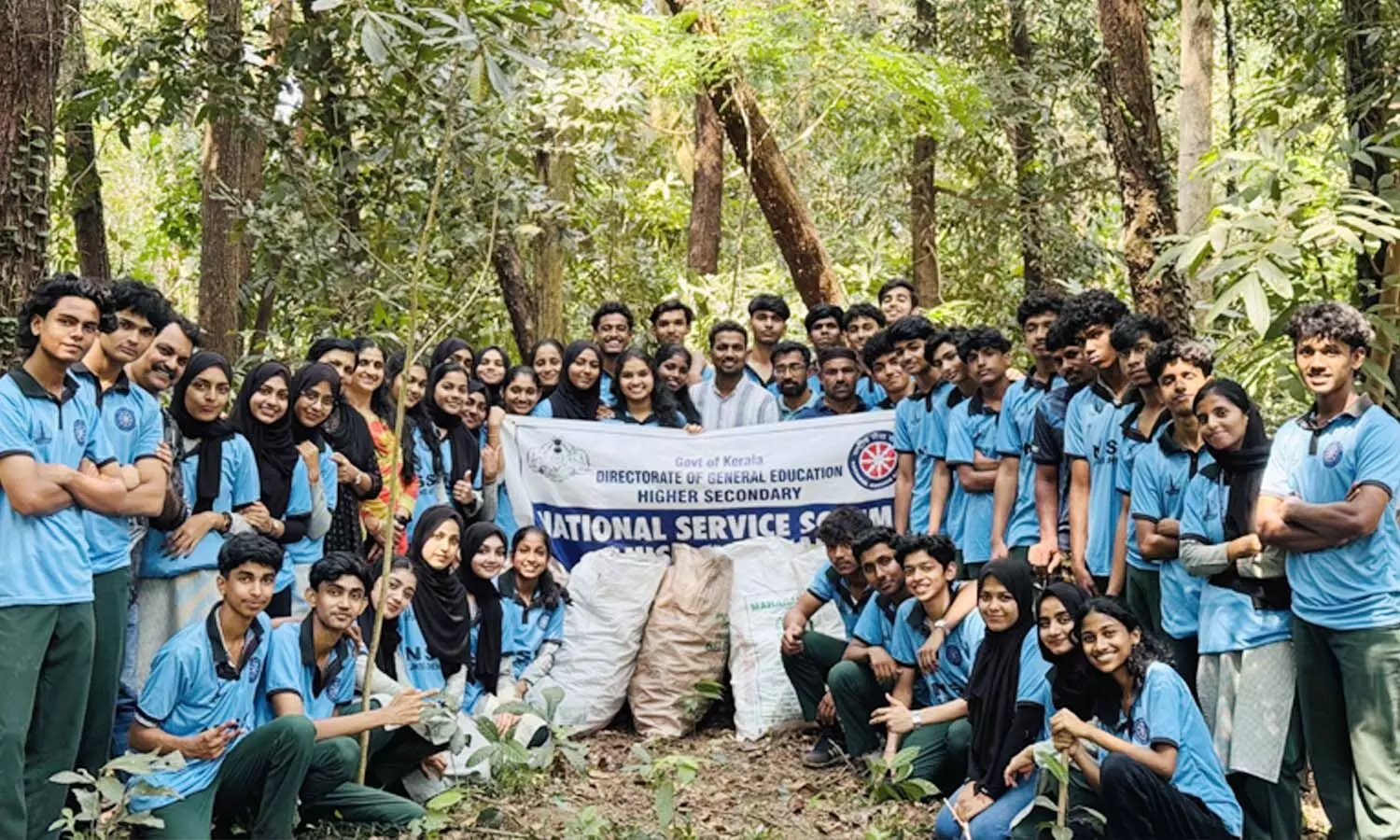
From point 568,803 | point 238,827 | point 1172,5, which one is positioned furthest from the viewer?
point 1172,5

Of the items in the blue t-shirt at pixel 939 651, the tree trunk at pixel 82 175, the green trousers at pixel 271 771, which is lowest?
the green trousers at pixel 271 771

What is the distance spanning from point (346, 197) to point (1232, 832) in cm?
594

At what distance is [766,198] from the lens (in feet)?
30.9

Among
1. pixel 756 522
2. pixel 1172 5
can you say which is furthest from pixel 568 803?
pixel 1172 5

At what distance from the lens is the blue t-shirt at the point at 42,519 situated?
4129 millimetres

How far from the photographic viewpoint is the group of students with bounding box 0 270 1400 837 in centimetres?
438

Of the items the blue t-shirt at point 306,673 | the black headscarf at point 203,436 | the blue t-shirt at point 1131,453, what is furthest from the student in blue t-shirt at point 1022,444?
the black headscarf at point 203,436

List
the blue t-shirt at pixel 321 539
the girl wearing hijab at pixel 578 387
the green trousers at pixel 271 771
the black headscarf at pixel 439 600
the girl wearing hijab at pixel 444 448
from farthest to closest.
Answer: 1. the girl wearing hijab at pixel 578 387
2. the girl wearing hijab at pixel 444 448
3. the black headscarf at pixel 439 600
4. the blue t-shirt at pixel 321 539
5. the green trousers at pixel 271 771

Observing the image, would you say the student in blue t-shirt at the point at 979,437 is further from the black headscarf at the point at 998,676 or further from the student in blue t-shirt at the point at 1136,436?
the black headscarf at the point at 998,676

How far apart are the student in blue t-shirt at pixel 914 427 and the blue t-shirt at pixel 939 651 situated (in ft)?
2.43

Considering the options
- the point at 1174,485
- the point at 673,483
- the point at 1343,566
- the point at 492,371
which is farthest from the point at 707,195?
the point at 1343,566

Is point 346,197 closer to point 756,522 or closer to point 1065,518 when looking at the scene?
point 756,522

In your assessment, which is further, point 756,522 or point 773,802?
point 756,522

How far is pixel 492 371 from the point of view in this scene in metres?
7.07
